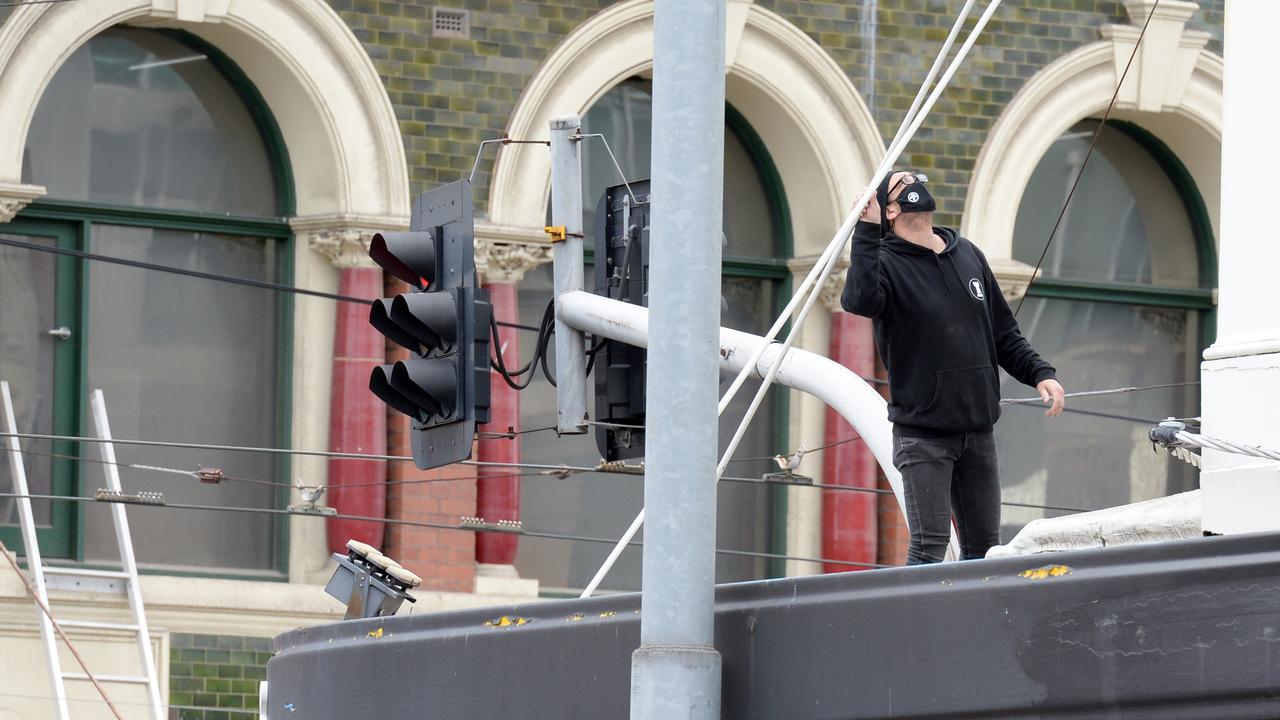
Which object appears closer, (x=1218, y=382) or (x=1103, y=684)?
(x=1103, y=684)

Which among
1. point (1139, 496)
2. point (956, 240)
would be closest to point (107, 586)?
point (1139, 496)

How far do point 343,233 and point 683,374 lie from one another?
9923mm

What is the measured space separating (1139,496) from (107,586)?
25.9 feet

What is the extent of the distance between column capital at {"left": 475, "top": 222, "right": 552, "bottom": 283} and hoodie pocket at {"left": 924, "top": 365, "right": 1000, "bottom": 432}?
9.43 metres

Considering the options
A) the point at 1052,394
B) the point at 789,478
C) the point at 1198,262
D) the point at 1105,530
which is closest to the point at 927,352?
the point at 1052,394

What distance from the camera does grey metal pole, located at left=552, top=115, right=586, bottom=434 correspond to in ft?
28.7

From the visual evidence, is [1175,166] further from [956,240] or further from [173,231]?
[956,240]

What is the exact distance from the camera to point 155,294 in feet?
50.9

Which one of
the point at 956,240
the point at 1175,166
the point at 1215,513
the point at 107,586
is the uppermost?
the point at 1175,166

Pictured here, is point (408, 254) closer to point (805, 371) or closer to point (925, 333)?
point (805, 371)

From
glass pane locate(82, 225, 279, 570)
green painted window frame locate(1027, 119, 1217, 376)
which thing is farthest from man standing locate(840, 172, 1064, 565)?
green painted window frame locate(1027, 119, 1217, 376)

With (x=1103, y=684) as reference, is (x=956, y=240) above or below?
above

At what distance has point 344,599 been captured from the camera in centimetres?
862

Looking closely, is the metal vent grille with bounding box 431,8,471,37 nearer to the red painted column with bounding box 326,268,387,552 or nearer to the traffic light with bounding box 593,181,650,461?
the red painted column with bounding box 326,268,387,552
